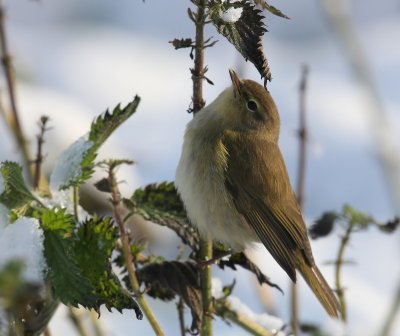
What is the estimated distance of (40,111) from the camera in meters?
4.79

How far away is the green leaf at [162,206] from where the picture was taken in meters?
1.83

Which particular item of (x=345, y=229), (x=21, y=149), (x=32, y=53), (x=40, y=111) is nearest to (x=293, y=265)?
(x=345, y=229)

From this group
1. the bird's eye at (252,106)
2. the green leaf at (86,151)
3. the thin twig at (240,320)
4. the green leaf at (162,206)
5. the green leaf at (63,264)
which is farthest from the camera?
the bird's eye at (252,106)

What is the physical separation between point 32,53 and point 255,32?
16.9 ft

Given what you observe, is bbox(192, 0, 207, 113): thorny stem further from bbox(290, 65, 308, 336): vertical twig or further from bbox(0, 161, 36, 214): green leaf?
bbox(290, 65, 308, 336): vertical twig

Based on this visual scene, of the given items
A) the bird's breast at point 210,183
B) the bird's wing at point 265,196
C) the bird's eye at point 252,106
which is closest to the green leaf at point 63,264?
the bird's breast at point 210,183

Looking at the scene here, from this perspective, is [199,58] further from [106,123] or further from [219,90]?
[219,90]

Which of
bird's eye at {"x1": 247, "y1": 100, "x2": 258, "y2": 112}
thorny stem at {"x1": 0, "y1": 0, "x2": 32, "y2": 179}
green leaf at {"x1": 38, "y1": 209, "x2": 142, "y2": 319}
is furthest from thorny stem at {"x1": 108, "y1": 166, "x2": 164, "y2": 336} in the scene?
bird's eye at {"x1": 247, "y1": 100, "x2": 258, "y2": 112}

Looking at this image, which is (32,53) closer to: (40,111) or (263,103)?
(40,111)

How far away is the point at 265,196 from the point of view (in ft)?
9.33

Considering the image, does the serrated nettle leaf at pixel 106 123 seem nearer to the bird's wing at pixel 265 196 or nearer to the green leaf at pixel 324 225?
the green leaf at pixel 324 225

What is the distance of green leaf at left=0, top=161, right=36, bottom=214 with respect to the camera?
1.57 m

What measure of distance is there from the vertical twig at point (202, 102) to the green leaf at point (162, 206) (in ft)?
0.29

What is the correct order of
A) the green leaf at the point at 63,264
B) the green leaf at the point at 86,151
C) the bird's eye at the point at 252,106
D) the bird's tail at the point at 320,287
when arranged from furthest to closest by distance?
the bird's eye at the point at 252,106
the bird's tail at the point at 320,287
the green leaf at the point at 86,151
the green leaf at the point at 63,264
